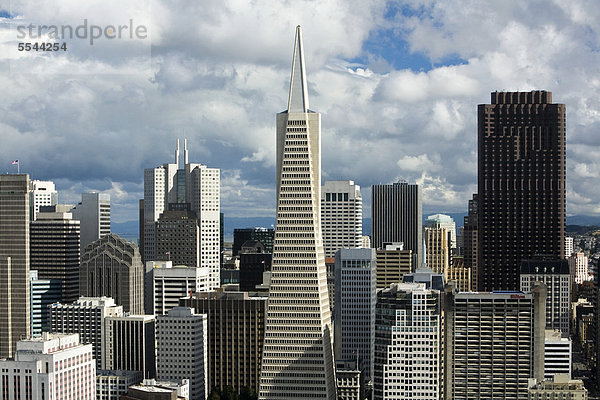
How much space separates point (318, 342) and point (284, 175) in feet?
100

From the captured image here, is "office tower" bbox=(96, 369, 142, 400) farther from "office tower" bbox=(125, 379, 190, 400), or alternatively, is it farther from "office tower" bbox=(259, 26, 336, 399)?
"office tower" bbox=(259, 26, 336, 399)

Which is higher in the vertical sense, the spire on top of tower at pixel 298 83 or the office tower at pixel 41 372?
the spire on top of tower at pixel 298 83

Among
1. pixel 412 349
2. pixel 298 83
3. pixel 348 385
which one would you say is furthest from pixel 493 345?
pixel 298 83

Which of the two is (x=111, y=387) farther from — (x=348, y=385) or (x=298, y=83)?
(x=298, y=83)

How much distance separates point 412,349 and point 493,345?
23.7m

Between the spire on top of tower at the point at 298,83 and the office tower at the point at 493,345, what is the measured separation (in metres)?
48.3

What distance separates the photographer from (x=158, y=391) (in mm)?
173500

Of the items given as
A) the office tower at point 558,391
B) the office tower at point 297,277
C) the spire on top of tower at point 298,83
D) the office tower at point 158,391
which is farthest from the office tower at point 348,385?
the spire on top of tower at point 298,83

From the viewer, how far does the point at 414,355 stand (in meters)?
174

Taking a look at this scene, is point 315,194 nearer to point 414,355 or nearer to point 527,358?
point 414,355

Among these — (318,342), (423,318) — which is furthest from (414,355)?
(318,342)

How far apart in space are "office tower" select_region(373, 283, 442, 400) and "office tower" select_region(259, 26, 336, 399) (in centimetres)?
1256

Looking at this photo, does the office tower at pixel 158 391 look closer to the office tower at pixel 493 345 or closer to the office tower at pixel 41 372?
the office tower at pixel 41 372

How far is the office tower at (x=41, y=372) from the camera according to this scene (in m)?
151
